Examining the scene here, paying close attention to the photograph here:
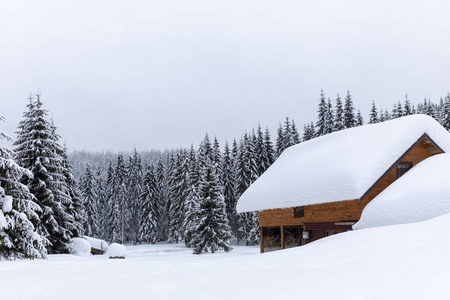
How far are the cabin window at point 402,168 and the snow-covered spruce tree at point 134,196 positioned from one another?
5595cm

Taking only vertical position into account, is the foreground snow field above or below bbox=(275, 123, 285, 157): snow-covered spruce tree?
below

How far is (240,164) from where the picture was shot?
2128 inches

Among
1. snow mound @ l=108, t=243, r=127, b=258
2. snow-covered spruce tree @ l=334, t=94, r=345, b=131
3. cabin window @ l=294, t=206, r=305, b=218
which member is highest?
snow-covered spruce tree @ l=334, t=94, r=345, b=131

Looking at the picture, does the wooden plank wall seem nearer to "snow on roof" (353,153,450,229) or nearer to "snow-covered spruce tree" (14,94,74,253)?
"snow on roof" (353,153,450,229)

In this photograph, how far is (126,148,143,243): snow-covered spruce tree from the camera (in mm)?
70375

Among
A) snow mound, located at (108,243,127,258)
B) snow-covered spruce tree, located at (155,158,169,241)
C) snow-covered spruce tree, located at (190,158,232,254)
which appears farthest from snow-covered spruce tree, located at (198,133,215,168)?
snow mound, located at (108,243,127,258)

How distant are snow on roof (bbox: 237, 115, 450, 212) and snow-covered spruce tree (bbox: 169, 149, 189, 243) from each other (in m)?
32.4

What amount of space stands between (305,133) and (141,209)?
102ft

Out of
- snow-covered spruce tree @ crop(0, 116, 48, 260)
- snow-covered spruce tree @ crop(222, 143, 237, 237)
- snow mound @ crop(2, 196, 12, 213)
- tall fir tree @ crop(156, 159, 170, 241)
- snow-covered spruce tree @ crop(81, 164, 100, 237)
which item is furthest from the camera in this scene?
tall fir tree @ crop(156, 159, 170, 241)

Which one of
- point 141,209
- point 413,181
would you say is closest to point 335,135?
point 413,181

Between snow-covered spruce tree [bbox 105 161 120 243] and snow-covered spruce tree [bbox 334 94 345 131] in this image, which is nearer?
snow-covered spruce tree [bbox 334 94 345 131]

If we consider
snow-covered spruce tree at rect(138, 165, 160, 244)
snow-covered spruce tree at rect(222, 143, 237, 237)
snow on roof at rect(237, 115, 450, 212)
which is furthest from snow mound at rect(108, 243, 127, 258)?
snow-covered spruce tree at rect(138, 165, 160, 244)

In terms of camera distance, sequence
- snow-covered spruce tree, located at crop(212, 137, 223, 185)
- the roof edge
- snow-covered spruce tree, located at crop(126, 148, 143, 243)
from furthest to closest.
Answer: snow-covered spruce tree, located at crop(126, 148, 143, 243) < snow-covered spruce tree, located at crop(212, 137, 223, 185) < the roof edge

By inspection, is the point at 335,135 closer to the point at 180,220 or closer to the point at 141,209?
the point at 180,220
